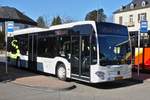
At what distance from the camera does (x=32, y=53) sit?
867 inches

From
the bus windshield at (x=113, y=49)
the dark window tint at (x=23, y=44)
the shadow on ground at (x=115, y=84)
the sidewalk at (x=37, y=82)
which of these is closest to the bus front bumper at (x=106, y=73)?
the bus windshield at (x=113, y=49)

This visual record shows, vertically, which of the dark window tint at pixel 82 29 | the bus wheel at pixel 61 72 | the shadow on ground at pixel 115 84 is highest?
the dark window tint at pixel 82 29

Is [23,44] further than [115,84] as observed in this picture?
Yes

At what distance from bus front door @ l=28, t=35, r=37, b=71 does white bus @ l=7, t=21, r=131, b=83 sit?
0.90m

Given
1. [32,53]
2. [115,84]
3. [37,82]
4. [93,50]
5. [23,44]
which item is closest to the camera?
[93,50]

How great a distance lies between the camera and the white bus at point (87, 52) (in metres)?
15.9

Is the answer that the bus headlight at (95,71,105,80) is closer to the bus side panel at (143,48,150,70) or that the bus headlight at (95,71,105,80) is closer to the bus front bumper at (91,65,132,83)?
the bus front bumper at (91,65,132,83)

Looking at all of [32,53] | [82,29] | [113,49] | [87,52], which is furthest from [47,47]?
[113,49]

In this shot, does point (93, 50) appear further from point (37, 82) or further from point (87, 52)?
point (37, 82)

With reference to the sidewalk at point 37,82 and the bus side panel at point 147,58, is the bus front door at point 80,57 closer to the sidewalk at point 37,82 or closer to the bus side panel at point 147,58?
the sidewalk at point 37,82

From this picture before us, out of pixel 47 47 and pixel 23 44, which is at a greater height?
pixel 23 44

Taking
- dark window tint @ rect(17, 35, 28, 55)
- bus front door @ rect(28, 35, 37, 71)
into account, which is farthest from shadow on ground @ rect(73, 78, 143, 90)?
dark window tint @ rect(17, 35, 28, 55)

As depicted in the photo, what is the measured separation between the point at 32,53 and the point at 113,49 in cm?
708

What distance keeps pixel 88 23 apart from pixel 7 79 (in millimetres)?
4938
